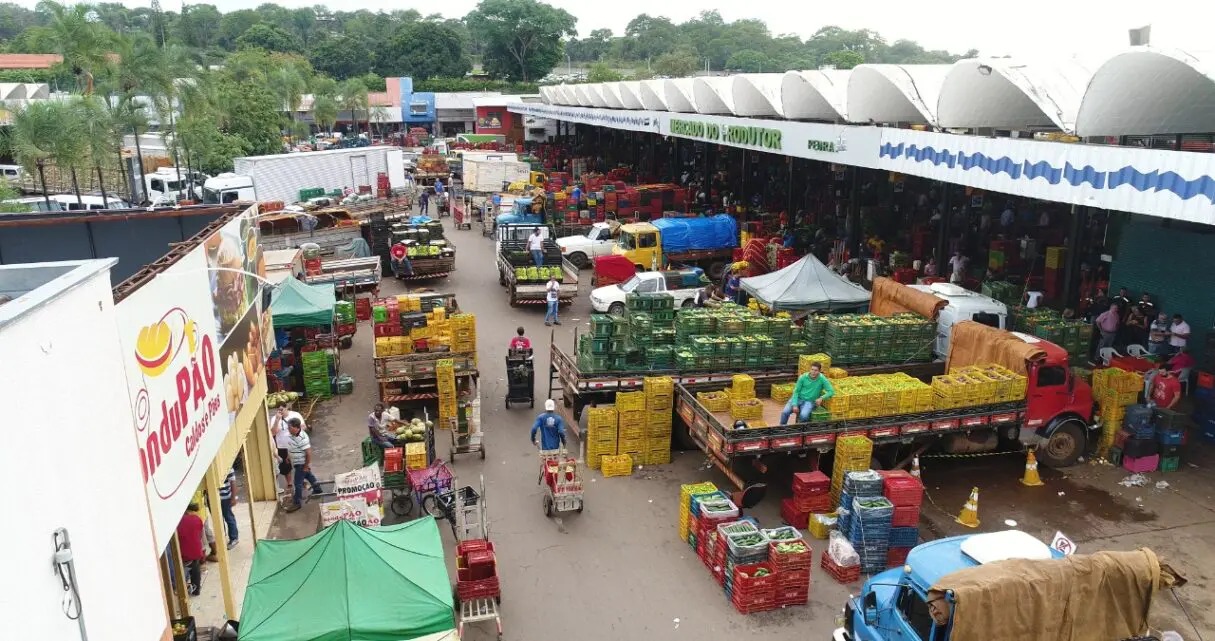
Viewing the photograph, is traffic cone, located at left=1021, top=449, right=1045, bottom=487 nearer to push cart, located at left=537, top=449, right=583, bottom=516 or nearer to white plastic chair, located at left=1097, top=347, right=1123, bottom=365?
white plastic chair, located at left=1097, top=347, right=1123, bottom=365

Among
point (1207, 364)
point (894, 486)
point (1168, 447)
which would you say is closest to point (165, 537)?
point (894, 486)

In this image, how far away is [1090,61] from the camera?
1847 cm

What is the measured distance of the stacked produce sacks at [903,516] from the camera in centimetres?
1083

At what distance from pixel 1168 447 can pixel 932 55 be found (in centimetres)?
16174

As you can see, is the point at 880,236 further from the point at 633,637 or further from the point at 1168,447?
the point at 633,637

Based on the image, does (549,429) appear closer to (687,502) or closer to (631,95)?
(687,502)

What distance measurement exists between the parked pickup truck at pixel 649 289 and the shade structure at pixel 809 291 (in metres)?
2.90

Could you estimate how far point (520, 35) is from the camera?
99.9m

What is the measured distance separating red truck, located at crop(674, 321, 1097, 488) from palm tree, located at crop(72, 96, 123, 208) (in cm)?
2632

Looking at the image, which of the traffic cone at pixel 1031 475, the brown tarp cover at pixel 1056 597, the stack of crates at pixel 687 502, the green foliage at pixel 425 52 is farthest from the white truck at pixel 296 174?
the green foliage at pixel 425 52

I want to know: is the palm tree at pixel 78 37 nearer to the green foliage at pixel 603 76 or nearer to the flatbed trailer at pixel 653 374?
the flatbed trailer at pixel 653 374

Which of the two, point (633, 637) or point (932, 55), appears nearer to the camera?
point (633, 637)

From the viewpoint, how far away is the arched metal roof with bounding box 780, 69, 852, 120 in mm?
24325

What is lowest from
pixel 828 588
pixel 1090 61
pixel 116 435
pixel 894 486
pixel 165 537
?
pixel 828 588
